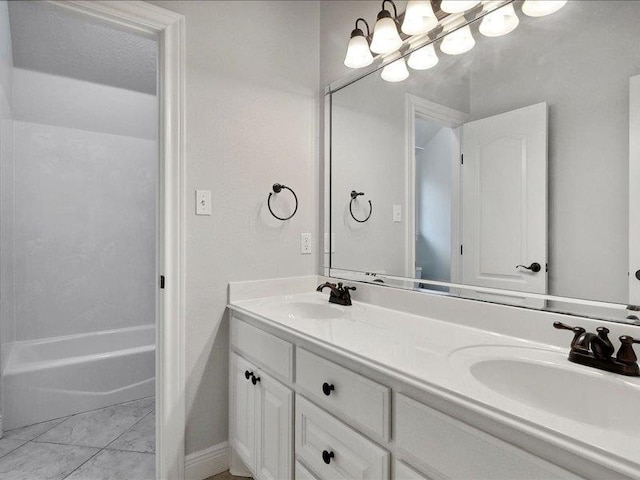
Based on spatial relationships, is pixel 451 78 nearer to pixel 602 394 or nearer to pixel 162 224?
pixel 602 394

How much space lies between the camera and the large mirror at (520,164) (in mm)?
988

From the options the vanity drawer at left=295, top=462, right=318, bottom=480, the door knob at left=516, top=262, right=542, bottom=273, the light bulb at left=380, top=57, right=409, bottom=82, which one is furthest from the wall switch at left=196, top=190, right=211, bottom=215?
the door knob at left=516, top=262, right=542, bottom=273

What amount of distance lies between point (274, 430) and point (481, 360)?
32.0 inches

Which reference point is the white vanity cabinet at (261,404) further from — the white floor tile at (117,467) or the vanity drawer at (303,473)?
the white floor tile at (117,467)

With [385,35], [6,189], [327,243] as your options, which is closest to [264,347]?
[327,243]

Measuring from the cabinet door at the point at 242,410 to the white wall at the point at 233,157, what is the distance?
0.27ft

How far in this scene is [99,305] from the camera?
293 centimetres

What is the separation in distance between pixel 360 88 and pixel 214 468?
77.3 inches

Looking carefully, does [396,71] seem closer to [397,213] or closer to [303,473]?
[397,213]

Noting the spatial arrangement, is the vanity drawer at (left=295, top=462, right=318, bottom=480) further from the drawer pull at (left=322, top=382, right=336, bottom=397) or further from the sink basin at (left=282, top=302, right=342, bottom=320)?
the sink basin at (left=282, top=302, right=342, bottom=320)

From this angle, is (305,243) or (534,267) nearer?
(534,267)

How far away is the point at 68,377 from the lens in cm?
230

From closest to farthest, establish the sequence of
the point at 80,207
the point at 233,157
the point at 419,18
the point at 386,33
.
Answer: the point at 419,18 < the point at 386,33 < the point at 233,157 < the point at 80,207

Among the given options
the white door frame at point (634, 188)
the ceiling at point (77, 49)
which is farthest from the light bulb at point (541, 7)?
the ceiling at point (77, 49)
